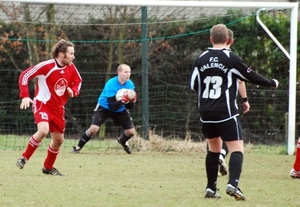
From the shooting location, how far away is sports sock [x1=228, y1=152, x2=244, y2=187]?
6732 mm

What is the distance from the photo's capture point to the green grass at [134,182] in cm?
676

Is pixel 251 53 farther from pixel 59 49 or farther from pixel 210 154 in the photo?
pixel 210 154

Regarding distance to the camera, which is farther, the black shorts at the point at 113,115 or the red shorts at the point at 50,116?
the black shorts at the point at 113,115

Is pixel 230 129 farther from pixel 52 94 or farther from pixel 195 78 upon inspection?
pixel 52 94

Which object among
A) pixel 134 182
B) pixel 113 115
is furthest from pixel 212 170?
pixel 113 115

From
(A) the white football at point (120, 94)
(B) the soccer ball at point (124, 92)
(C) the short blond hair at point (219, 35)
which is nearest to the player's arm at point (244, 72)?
(C) the short blond hair at point (219, 35)

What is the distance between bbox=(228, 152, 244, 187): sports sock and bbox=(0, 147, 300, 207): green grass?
0.21m

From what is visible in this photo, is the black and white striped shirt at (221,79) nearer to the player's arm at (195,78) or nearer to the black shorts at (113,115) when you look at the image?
the player's arm at (195,78)

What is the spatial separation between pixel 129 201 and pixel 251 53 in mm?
10541

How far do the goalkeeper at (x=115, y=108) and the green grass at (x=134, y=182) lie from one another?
0.39 m

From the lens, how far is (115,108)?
12438 mm

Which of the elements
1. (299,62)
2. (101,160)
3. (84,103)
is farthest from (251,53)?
(101,160)

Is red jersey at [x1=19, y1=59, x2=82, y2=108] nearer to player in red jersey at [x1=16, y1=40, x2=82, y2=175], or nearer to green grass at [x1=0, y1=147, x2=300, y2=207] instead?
player in red jersey at [x1=16, y1=40, x2=82, y2=175]

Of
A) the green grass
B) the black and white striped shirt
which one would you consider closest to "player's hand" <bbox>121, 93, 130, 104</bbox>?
the green grass
